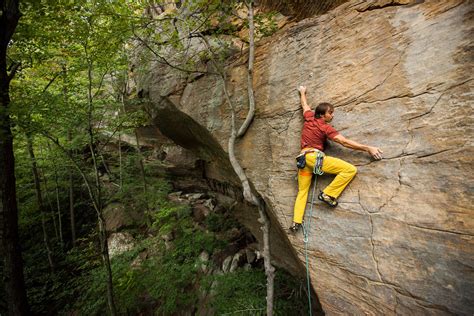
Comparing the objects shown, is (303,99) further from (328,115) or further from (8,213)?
(8,213)

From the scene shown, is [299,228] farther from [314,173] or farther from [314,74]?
[314,74]

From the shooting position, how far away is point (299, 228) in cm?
358

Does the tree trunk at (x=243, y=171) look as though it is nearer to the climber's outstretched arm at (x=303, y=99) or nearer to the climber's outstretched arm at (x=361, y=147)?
the climber's outstretched arm at (x=303, y=99)

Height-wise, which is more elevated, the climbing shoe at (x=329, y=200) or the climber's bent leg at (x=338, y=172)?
the climber's bent leg at (x=338, y=172)

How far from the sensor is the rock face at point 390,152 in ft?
8.13

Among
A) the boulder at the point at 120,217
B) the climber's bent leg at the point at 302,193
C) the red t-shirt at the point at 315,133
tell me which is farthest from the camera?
the boulder at the point at 120,217

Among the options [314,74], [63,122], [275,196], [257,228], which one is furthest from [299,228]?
[63,122]

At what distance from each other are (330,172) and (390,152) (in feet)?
2.82

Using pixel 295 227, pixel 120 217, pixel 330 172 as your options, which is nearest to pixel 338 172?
pixel 330 172

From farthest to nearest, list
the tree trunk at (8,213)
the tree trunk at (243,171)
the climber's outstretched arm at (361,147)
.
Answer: the tree trunk at (8,213), the tree trunk at (243,171), the climber's outstretched arm at (361,147)

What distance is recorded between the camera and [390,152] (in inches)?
118

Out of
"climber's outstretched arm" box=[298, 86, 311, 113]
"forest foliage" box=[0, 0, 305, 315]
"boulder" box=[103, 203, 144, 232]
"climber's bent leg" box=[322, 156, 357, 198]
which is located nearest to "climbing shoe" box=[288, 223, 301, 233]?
"climber's bent leg" box=[322, 156, 357, 198]

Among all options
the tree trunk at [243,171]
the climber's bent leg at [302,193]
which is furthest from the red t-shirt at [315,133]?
the tree trunk at [243,171]

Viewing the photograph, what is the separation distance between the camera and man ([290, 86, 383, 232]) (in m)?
3.14
